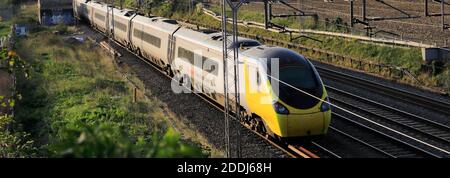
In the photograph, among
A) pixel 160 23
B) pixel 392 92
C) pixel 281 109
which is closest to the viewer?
pixel 281 109

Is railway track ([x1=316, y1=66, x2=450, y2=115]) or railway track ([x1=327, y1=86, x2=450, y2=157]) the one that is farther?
railway track ([x1=316, y1=66, x2=450, y2=115])

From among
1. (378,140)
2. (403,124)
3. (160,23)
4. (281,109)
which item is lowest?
(378,140)

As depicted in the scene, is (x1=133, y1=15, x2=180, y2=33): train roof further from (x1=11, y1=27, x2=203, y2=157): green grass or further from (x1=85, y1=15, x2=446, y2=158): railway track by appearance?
(x1=85, y1=15, x2=446, y2=158): railway track

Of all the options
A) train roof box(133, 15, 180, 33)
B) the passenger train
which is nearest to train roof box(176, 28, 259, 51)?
the passenger train

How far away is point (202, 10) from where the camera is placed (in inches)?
2650

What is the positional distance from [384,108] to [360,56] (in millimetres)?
11322

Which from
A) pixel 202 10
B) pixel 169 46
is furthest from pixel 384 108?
pixel 202 10

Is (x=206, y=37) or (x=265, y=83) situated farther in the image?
(x=206, y=37)

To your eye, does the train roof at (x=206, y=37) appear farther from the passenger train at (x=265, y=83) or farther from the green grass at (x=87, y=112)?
the green grass at (x=87, y=112)

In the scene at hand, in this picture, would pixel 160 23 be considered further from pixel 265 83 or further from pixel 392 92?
pixel 265 83

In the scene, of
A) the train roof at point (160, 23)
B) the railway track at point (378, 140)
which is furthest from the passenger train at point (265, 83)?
the train roof at point (160, 23)

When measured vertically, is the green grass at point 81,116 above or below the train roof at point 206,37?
below

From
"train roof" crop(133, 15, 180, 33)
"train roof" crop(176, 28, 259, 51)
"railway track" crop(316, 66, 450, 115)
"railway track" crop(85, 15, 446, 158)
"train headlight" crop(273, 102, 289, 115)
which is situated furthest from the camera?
"train roof" crop(133, 15, 180, 33)

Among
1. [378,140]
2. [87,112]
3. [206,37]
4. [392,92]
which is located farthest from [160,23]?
[378,140]
